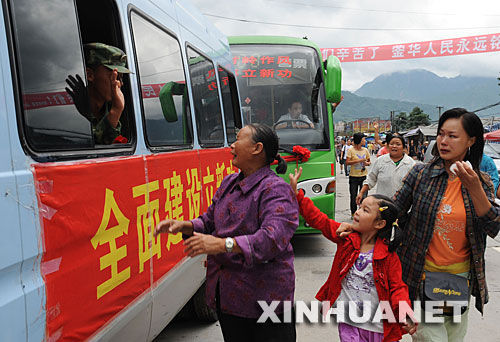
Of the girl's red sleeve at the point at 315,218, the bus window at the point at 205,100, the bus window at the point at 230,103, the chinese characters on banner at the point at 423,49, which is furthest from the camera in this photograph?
the chinese characters on banner at the point at 423,49

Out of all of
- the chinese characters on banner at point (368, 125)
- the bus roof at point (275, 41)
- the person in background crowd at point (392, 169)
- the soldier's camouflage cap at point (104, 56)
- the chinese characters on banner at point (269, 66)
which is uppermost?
the bus roof at point (275, 41)

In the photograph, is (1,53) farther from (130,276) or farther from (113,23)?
(130,276)

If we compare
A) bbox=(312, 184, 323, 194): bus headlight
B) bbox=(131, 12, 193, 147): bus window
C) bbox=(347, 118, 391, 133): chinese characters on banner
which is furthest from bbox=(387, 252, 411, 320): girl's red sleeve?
bbox=(347, 118, 391, 133): chinese characters on banner

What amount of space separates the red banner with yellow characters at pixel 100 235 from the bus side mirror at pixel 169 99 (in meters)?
0.28

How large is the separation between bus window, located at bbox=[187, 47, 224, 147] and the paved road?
1703mm

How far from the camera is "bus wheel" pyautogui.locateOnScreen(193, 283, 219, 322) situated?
152 inches

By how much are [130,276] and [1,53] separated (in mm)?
1134

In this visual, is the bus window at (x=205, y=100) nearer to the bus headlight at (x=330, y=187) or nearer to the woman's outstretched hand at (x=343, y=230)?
the woman's outstretched hand at (x=343, y=230)

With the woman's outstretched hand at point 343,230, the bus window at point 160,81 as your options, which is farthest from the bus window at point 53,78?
the woman's outstretched hand at point 343,230

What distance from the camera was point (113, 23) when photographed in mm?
2074

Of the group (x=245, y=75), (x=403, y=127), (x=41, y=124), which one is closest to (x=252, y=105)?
(x=245, y=75)

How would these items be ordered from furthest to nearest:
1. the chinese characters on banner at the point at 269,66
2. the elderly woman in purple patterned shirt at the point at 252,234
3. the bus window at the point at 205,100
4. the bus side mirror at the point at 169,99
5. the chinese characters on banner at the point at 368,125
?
the chinese characters on banner at the point at 368,125, the chinese characters on banner at the point at 269,66, the bus window at the point at 205,100, the bus side mirror at the point at 169,99, the elderly woman in purple patterned shirt at the point at 252,234

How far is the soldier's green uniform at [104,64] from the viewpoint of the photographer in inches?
75.2

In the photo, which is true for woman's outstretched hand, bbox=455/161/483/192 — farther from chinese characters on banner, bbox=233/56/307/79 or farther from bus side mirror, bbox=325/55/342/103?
chinese characters on banner, bbox=233/56/307/79
